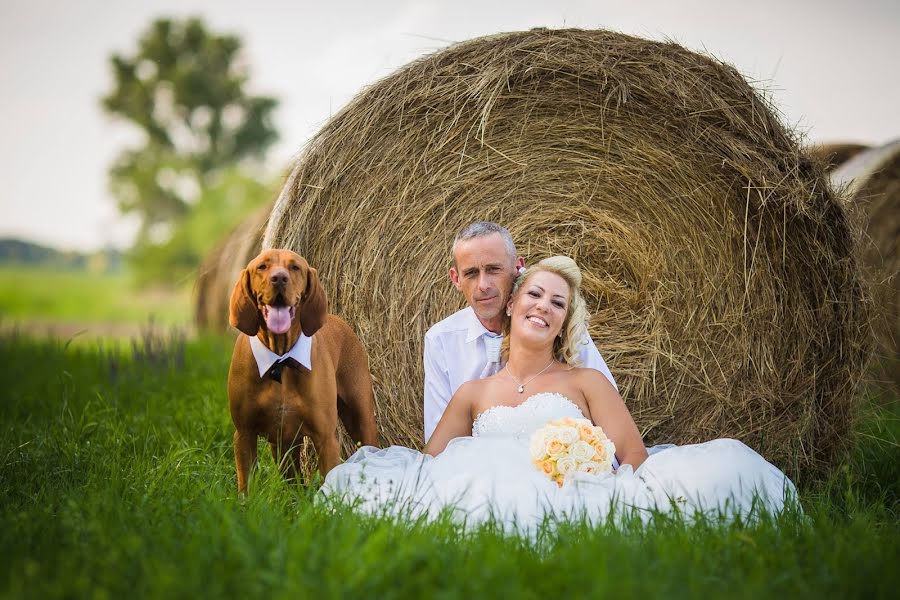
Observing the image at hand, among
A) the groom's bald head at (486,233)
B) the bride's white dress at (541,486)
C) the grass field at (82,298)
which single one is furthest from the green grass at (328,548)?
→ the grass field at (82,298)

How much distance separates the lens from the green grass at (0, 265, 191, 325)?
59.0ft

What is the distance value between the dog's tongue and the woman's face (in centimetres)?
113

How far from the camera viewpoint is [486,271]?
3953 mm

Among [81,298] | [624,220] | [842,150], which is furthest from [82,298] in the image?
[624,220]

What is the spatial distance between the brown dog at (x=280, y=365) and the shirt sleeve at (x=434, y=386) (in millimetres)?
795

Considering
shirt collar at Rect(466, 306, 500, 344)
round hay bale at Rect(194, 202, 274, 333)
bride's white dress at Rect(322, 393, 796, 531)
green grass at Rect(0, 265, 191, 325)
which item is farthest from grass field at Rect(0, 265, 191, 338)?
bride's white dress at Rect(322, 393, 796, 531)

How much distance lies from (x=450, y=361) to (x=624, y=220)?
4.15 ft

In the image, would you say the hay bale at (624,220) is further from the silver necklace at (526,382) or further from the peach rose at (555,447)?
the peach rose at (555,447)

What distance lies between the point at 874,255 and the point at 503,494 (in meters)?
4.17

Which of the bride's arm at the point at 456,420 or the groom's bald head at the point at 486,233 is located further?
the groom's bald head at the point at 486,233

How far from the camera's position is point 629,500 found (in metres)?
3.02

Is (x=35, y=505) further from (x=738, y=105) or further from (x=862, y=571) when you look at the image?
(x=738, y=105)

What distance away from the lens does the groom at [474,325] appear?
3.97 meters

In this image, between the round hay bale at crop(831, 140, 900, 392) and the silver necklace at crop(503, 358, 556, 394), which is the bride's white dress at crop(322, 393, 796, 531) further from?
the round hay bale at crop(831, 140, 900, 392)
